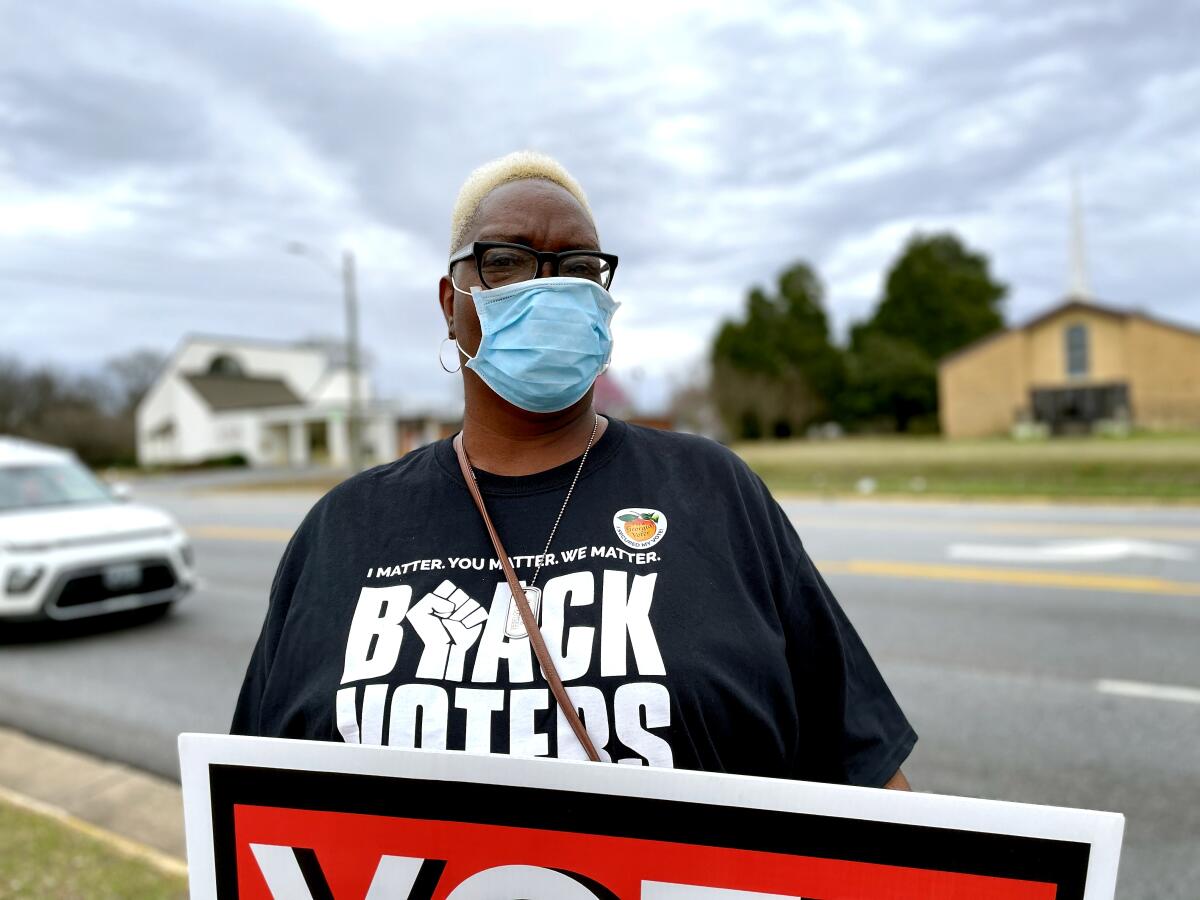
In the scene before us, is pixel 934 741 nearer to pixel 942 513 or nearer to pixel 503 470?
pixel 503 470

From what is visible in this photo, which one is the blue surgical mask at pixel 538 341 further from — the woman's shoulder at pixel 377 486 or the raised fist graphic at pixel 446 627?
the raised fist graphic at pixel 446 627

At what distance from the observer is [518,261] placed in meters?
1.75

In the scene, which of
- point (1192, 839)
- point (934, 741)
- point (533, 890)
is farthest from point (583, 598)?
point (934, 741)

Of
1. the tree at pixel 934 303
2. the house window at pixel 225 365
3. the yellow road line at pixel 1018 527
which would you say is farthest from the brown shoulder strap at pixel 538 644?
the house window at pixel 225 365

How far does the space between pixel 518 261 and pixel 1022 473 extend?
22.9m

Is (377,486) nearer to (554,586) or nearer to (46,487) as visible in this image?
(554,586)

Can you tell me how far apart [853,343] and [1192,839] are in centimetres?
6053

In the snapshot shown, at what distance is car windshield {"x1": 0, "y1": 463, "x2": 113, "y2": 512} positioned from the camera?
8.08 m

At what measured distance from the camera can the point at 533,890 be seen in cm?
141

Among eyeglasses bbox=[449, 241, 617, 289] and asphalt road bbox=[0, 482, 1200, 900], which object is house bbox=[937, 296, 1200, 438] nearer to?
asphalt road bbox=[0, 482, 1200, 900]

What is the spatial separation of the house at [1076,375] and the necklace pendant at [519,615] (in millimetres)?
46032

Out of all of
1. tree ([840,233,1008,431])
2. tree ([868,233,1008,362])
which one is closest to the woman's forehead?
tree ([840,233,1008,431])

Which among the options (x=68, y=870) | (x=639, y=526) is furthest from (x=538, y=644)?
(x=68, y=870)

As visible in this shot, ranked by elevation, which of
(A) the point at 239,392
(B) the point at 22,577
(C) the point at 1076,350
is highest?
(A) the point at 239,392
